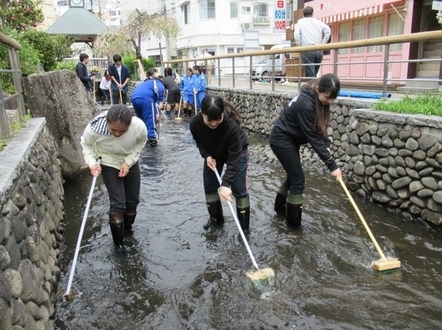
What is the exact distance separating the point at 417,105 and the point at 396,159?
Answer: 74 centimetres

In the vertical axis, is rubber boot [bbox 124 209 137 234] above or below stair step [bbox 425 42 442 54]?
below

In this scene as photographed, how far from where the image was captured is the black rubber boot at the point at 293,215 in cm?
468

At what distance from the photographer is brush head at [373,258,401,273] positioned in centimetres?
381

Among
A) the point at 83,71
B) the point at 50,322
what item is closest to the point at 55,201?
the point at 50,322

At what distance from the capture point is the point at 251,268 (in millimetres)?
4016

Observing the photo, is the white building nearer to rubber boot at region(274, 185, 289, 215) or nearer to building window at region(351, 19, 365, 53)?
building window at region(351, 19, 365, 53)

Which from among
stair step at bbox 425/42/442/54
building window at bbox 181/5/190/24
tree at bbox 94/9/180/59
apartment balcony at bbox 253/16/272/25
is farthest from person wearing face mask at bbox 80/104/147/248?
building window at bbox 181/5/190/24

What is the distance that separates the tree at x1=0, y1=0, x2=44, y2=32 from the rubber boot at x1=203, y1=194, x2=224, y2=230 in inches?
322

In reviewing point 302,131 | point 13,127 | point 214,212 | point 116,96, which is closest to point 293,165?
point 302,131

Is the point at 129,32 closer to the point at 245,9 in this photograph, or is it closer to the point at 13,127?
the point at 245,9

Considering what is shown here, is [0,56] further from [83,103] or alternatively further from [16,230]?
[16,230]

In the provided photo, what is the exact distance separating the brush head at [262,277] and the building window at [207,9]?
103ft

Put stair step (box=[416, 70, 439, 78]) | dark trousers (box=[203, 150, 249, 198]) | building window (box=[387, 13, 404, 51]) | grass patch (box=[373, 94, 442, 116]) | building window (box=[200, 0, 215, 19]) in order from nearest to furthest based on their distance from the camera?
dark trousers (box=[203, 150, 249, 198]) → grass patch (box=[373, 94, 442, 116]) → stair step (box=[416, 70, 439, 78]) → building window (box=[387, 13, 404, 51]) → building window (box=[200, 0, 215, 19])

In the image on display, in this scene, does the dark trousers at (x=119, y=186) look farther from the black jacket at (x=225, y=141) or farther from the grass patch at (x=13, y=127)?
the grass patch at (x=13, y=127)
